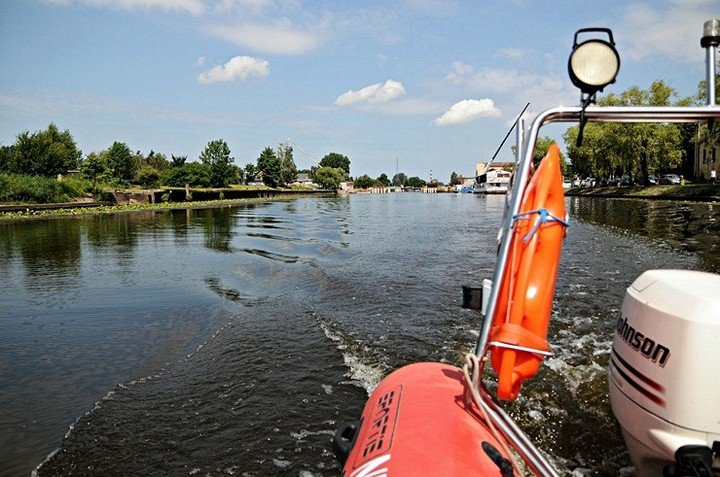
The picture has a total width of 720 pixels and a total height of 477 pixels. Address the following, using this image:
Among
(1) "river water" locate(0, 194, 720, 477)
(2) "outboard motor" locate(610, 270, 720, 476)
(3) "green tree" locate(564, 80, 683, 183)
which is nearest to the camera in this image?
(2) "outboard motor" locate(610, 270, 720, 476)

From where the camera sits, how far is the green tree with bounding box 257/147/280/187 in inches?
4838

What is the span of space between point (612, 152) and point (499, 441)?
192ft

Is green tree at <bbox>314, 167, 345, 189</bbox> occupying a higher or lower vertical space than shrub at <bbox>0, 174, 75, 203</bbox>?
higher

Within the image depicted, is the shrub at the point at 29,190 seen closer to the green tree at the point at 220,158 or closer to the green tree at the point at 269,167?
the green tree at the point at 220,158

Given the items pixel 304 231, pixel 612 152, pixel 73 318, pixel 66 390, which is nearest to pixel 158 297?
pixel 73 318

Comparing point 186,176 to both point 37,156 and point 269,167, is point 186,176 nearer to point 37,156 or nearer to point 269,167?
point 37,156

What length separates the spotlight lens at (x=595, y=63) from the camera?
2027 millimetres

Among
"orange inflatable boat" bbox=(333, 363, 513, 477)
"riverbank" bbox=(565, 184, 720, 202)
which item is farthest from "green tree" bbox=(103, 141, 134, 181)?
"orange inflatable boat" bbox=(333, 363, 513, 477)

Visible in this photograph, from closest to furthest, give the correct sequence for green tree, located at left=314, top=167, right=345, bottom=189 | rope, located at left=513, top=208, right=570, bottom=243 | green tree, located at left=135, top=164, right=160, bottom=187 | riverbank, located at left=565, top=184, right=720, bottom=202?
rope, located at left=513, top=208, right=570, bottom=243, riverbank, located at left=565, top=184, right=720, bottom=202, green tree, located at left=135, top=164, right=160, bottom=187, green tree, located at left=314, top=167, right=345, bottom=189

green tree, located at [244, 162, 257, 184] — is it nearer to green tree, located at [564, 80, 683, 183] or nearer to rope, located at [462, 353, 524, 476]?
green tree, located at [564, 80, 683, 183]

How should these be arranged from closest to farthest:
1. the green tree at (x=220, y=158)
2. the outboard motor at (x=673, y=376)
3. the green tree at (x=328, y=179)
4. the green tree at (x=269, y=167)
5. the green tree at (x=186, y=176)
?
the outboard motor at (x=673, y=376)
the green tree at (x=186, y=176)
the green tree at (x=220, y=158)
the green tree at (x=269, y=167)
the green tree at (x=328, y=179)

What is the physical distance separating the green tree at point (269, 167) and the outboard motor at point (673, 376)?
123 metres

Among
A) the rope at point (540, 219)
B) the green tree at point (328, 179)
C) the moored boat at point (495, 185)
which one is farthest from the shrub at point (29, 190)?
the green tree at point (328, 179)

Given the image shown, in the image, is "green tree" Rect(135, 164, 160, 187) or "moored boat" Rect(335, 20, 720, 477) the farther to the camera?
"green tree" Rect(135, 164, 160, 187)
